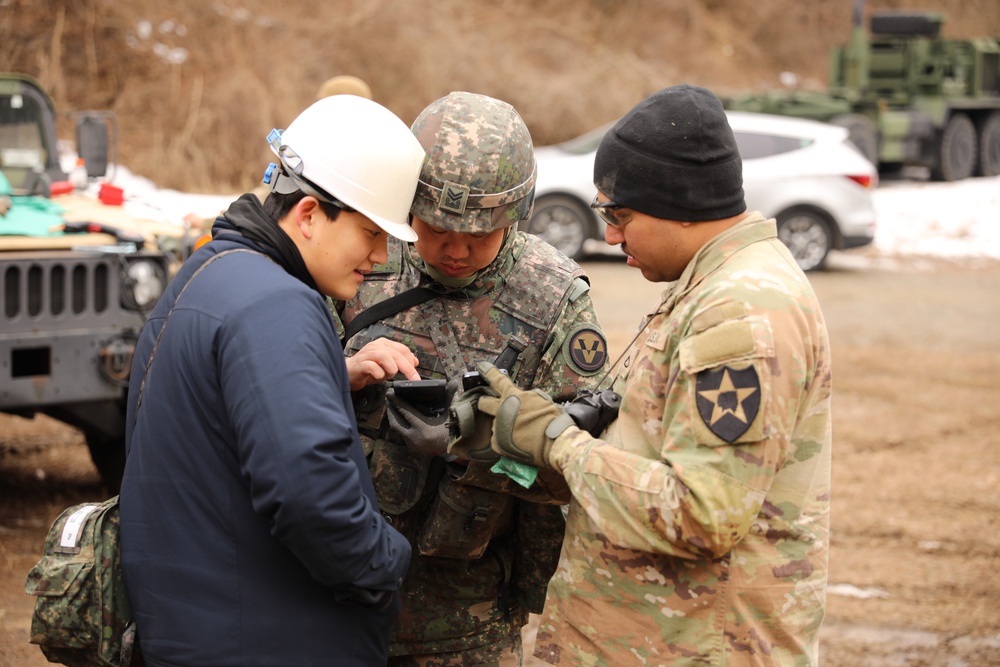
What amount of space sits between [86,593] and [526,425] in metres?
0.94

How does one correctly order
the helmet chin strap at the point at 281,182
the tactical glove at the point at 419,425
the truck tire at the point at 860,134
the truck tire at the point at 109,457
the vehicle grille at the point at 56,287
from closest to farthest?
the helmet chin strap at the point at 281,182, the tactical glove at the point at 419,425, the vehicle grille at the point at 56,287, the truck tire at the point at 109,457, the truck tire at the point at 860,134

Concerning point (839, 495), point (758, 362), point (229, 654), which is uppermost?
point (758, 362)

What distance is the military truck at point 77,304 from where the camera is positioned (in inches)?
200

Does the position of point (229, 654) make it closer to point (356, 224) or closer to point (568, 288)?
point (356, 224)

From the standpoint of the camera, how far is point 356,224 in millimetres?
2248

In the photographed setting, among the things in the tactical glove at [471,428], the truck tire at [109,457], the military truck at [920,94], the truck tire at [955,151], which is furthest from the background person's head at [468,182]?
the truck tire at [955,151]

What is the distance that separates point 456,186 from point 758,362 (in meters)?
0.94

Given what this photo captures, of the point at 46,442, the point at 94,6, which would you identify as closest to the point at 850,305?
the point at 46,442

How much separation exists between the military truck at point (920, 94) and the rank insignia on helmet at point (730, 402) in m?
19.9

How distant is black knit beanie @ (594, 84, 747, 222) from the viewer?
7.11 ft

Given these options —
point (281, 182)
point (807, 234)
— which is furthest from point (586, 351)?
point (807, 234)

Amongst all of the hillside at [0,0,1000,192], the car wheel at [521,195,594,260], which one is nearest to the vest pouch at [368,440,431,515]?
the car wheel at [521,195,594,260]

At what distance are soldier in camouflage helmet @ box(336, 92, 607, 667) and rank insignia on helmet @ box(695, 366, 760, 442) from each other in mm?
686

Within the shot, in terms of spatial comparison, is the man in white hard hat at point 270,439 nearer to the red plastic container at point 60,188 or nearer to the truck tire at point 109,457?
the truck tire at point 109,457
